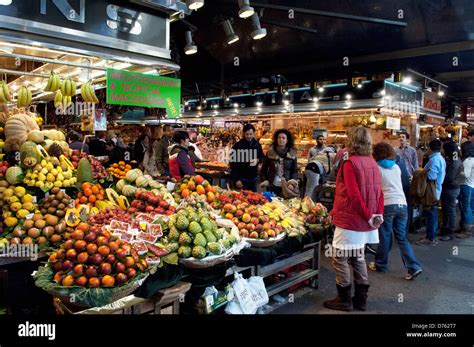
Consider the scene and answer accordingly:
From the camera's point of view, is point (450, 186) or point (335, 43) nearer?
point (450, 186)

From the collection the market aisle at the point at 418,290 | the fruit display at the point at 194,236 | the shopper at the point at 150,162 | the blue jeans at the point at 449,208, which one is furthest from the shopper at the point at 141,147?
the blue jeans at the point at 449,208

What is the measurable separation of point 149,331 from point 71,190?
220cm

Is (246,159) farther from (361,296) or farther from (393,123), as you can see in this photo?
(393,123)

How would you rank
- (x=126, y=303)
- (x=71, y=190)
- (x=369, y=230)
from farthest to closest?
(x=71, y=190) → (x=369, y=230) → (x=126, y=303)

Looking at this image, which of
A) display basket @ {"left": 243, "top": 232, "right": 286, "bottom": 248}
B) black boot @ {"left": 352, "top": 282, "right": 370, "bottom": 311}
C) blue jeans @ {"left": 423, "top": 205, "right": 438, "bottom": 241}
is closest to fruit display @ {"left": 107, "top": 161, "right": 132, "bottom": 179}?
display basket @ {"left": 243, "top": 232, "right": 286, "bottom": 248}

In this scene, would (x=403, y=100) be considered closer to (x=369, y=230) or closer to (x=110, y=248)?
(x=369, y=230)

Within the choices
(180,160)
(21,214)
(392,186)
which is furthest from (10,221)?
(392,186)

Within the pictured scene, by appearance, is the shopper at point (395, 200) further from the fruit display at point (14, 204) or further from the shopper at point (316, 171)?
the fruit display at point (14, 204)

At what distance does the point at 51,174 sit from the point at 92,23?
1.76 m

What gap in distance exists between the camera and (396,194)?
15.8 ft

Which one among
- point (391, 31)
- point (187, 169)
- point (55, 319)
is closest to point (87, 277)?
point (55, 319)

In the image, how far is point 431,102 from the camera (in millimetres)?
12156

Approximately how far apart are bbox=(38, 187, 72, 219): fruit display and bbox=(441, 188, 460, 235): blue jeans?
6.82m

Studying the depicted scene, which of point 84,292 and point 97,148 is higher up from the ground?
point 97,148
